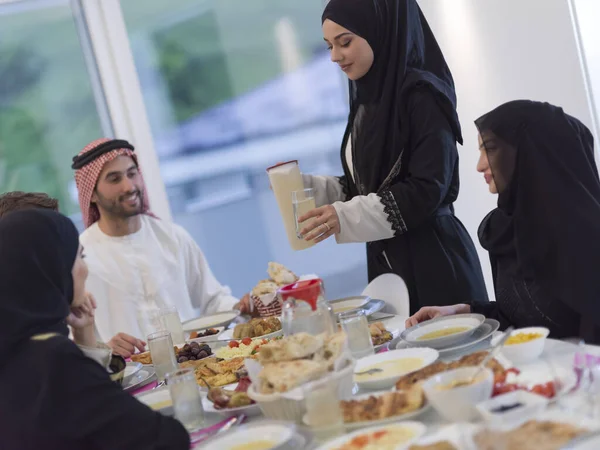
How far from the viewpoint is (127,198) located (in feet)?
13.1

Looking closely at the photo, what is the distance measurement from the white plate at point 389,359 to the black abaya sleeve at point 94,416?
449mm

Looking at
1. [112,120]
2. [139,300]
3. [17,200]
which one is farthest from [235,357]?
[112,120]

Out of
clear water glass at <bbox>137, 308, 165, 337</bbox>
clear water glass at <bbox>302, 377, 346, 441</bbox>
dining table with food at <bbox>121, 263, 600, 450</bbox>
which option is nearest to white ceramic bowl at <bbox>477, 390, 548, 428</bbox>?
dining table with food at <bbox>121, 263, 600, 450</bbox>

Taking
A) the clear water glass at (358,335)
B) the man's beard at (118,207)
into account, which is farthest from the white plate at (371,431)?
the man's beard at (118,207)

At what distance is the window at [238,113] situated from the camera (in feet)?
18.5

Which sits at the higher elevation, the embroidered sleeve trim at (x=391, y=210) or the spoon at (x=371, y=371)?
the embroidered sleeve trim at (x=391, y=210)

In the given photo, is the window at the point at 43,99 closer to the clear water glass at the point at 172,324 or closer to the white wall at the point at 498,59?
the white wall at the point at 498,59

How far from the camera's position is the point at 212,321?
11.0 ft

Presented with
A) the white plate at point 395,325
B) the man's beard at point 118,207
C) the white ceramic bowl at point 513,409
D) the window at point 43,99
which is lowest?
the white plate at point 395,325

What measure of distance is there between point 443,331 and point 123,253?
7.47 ft

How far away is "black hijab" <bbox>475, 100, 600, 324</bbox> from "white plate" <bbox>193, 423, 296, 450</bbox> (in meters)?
0.85

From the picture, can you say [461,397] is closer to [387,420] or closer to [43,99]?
[387,420]

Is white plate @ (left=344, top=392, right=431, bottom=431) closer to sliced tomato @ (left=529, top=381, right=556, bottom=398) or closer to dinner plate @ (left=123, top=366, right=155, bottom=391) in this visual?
sliced tomato @ (left=529, top=381, right=556, bottom=398)

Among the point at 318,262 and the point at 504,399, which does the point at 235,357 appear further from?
the point at 318,262
